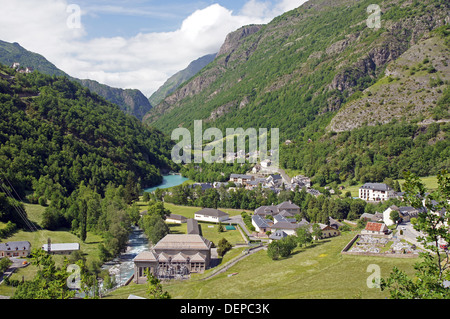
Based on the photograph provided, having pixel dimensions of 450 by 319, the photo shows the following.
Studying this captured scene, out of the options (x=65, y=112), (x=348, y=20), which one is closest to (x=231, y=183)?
(x=65, y=112)

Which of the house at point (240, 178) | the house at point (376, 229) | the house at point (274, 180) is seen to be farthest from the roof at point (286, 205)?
the house at point (240, 178)

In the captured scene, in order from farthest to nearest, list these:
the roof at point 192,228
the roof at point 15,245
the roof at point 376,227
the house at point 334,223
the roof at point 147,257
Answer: the house at point 334,223 < the roof at point 192,228 < the roof at point 376,227 < the roof at point 15,245 < the roof at point 147,257

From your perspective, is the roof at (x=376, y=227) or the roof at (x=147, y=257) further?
the roof at (x=376, y=227)

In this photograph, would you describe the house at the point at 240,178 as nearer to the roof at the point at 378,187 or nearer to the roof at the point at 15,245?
the roof at the point at 378,187

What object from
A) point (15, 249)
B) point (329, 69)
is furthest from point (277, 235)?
point (329, 69)

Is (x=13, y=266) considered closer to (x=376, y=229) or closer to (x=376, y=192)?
(x=376, y=229)

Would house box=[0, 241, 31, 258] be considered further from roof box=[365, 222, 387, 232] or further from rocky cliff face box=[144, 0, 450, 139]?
rocky cliff face box=[144, 0, 450, 139]

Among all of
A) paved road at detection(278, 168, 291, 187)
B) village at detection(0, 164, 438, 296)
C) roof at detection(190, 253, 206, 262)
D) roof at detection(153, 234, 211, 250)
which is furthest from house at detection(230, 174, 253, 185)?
roof at detection(190, 253, 206, 262)

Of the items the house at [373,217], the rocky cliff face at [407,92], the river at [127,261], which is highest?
the rocky cliff face at [407,92]

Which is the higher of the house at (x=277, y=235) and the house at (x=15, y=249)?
the house at (x=15, y=249)
